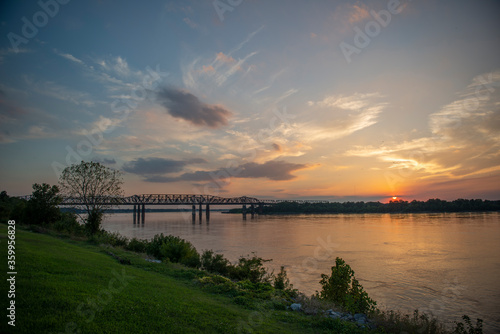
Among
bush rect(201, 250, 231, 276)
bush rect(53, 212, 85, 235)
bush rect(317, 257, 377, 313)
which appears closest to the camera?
bush rect(317, 257, 377, 313)

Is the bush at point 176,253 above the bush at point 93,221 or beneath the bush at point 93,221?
beneath

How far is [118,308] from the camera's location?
22.2 feet

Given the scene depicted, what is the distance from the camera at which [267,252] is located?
92.5ft

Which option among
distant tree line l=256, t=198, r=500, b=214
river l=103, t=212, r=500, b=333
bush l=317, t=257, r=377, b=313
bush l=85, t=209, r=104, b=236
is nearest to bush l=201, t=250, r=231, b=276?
river l=103, t=212, r=500, b=333

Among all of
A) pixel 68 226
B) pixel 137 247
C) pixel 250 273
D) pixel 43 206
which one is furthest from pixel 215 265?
pixel 43 206

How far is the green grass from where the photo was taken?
223 inches

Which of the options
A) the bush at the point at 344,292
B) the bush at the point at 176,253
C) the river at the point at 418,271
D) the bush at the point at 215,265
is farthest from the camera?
the bush at the point at 176,253

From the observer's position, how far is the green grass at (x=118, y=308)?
5656mm

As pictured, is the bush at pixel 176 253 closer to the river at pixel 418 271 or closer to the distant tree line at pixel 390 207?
the river at pixel 418 271

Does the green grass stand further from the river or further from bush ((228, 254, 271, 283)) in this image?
the river

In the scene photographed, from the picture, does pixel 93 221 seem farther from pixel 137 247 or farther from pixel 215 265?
pixel 215 265

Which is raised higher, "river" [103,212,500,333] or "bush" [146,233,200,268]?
"bush" [146,233,200,268]

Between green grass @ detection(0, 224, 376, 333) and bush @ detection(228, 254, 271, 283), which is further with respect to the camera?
bush @ detection(228, 254, 271, 283)

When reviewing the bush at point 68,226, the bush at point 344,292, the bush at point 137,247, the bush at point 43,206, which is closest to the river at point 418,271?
the bush at point 344,292
